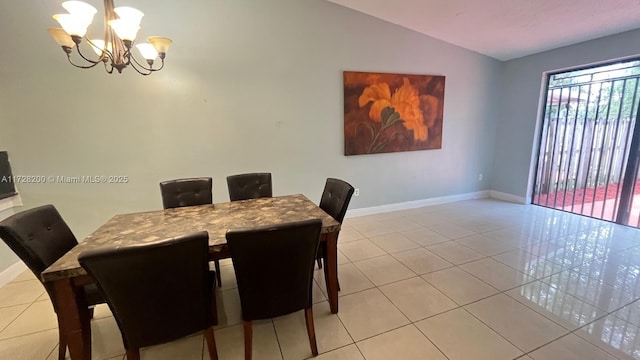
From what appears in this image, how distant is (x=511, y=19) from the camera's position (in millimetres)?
3188

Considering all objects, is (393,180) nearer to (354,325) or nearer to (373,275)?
(373,275)

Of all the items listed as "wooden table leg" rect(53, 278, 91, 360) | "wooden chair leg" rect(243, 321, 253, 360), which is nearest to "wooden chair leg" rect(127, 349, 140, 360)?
"wooden table leg" rect(53, 278, 91, 360)

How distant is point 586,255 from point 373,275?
2297 millimetres

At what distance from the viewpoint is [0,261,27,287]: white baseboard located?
2.47 meters

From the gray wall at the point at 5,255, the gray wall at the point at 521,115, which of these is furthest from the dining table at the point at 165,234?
the gray wall at the point at 521,115

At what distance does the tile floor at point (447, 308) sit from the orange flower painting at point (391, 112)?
151cm

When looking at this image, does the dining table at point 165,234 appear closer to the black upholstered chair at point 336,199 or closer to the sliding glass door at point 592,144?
the black upholstered chair at point 336,199

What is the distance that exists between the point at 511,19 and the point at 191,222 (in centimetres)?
407

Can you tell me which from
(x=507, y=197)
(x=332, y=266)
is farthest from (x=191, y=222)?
(x=507, y=197)

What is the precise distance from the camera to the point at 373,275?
2527 mm

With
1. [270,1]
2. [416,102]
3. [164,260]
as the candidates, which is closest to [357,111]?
[416,102]

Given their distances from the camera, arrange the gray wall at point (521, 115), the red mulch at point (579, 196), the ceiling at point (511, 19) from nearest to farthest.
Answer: the ceiling at point (511, 19) → the red mulch at point (579, 196) → the gray wall at point (521, 115)

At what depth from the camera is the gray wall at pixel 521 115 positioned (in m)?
3.99

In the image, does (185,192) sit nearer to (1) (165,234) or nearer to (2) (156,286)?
(1) (165,234)
